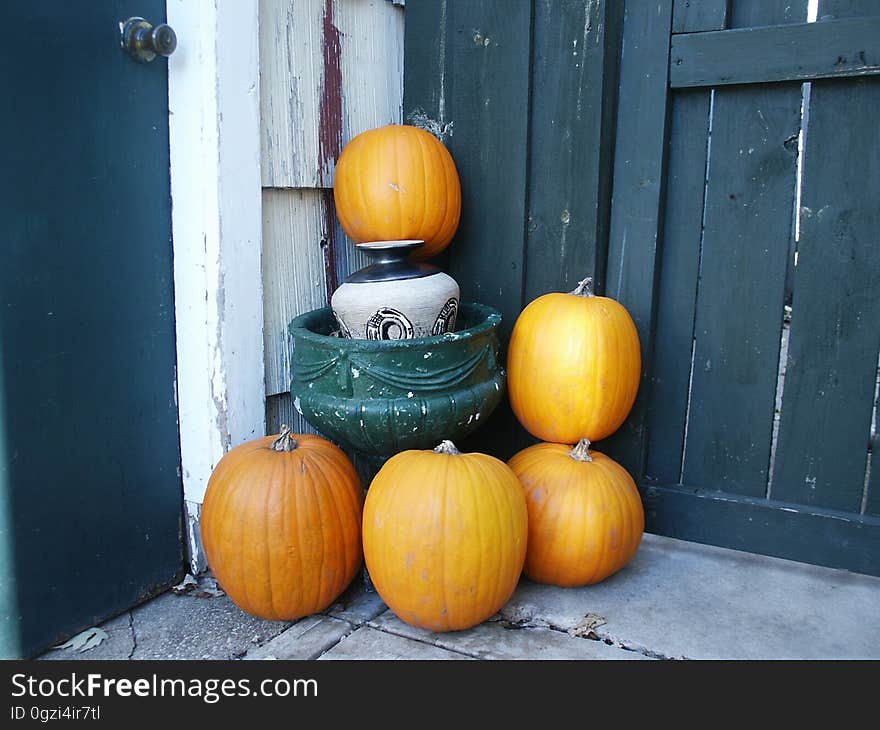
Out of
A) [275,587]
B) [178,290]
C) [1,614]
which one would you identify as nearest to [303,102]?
[178,290]

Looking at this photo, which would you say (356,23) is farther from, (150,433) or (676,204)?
(150,433)

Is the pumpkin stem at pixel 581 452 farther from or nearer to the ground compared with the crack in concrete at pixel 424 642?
farther from the ground

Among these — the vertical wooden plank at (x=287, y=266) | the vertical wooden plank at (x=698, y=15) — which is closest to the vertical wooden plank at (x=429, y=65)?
the vertical wooden plank at (x=287, y=266)

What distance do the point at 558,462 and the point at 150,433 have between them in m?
1.02

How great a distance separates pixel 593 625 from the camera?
6.19 feet

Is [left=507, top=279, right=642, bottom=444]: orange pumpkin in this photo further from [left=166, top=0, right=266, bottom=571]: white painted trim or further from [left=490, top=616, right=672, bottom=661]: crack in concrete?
[left=166, top=0, right=266, bottom=571]: white painted trim

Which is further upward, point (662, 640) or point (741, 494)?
point (741, 494)

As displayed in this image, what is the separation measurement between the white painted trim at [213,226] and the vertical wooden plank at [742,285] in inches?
48.7

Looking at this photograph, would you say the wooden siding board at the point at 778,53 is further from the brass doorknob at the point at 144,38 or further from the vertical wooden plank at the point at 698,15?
the brass doorknob at the point at 144,38

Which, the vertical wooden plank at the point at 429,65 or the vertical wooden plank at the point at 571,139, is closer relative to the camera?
the vertical wooden plank at the point at 571,139

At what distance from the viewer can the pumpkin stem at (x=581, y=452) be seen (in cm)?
Answer: 207

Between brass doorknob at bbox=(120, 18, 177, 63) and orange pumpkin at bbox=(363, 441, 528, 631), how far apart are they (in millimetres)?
1088
